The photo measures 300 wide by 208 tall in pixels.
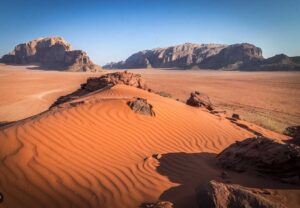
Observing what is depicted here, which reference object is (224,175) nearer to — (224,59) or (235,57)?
(235,57)

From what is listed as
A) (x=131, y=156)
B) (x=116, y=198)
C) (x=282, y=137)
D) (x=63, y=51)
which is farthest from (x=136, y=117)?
(x=63, y=51)

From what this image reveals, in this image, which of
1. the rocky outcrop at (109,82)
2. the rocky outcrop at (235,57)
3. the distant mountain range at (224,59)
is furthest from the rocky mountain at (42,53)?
the rocky outcrop at (109,82)

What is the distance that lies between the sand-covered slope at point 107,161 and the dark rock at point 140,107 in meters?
0.16

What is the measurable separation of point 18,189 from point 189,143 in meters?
4.00

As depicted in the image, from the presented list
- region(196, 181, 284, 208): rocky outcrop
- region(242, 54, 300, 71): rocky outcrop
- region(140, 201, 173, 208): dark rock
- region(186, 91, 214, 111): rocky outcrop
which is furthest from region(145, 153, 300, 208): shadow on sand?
region(242, 54, 300, 71): rocky outcrop

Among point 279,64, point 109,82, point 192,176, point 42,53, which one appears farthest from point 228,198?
point 42,53

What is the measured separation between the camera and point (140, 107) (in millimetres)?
7773

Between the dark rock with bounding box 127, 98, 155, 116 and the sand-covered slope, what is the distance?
163 millimetres

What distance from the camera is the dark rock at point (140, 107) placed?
7.66 m

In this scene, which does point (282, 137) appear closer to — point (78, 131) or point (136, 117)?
point (136, 117)

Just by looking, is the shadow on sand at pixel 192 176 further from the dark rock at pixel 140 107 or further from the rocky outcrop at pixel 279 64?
the rocky outcrop at pixel 279 64

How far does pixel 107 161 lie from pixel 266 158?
9.01ft

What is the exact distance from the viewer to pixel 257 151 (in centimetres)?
471

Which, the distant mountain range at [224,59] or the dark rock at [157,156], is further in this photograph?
the distant mountain range at [224,59]
